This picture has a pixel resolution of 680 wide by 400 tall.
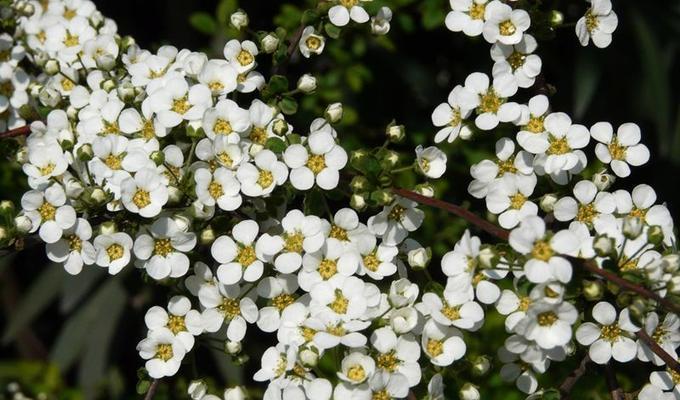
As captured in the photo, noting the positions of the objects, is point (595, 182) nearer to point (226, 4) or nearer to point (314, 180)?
point (314, 180)

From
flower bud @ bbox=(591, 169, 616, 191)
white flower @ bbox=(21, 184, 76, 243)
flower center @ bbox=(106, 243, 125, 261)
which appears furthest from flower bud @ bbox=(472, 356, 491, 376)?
white flower @ bbox=(21, 184, 76, 243)

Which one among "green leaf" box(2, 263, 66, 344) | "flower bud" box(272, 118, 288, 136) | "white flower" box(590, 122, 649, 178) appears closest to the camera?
"flower bud" box(272, 118, 288, 136)

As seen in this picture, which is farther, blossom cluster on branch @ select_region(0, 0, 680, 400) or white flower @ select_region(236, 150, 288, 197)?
white flower @ select_region(236, 150, 288, 197)

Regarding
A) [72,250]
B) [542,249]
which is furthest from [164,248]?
[542,249]

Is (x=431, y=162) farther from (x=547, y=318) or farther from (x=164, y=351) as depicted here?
(x=164, y=351)

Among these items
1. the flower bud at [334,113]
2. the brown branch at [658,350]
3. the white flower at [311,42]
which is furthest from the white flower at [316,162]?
the brown branch at [658,350]

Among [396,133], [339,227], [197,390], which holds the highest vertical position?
[396,133]

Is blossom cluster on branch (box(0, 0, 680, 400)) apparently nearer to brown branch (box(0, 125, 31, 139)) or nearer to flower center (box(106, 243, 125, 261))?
flower center (box(106, 243, 125, 261))
